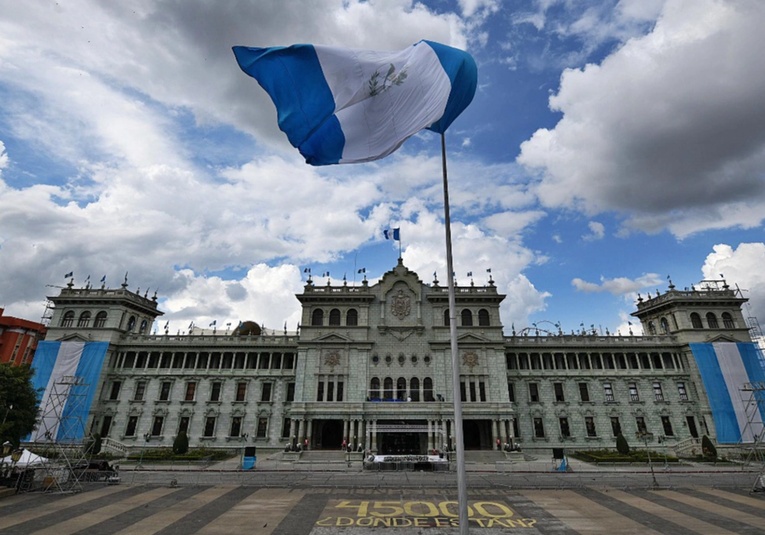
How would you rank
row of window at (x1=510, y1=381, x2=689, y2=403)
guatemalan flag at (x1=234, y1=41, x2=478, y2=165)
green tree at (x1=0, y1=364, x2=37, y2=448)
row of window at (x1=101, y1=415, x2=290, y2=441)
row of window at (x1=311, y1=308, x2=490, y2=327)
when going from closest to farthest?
guatemalan flag at (x1=234, y1=41, x2=478, y2=165) < green tree at (x1=0, y1=364, x2=37, y2=448) < row of window at (x1=101, y1=415, x2=290, y2=441) < row of window at (x1=510, y1=381, x2=689, y2=403) < row of window at (x1=311, y1=308, x2=490, y2=327)

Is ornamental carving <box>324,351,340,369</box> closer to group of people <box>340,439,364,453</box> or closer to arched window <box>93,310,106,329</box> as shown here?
group of people <box>340,439,364,453</box>

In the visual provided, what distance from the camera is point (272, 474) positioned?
33969mm

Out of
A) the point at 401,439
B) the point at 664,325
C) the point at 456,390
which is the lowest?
the point at 401,439

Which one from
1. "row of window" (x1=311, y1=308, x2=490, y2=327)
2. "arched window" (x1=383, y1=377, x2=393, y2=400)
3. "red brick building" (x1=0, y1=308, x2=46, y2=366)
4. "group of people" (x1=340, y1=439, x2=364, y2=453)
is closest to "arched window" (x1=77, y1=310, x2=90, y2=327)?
"red brick building" (x1=0, y1=308, x2=46, y2=366)

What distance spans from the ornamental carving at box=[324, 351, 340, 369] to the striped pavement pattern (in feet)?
78.8

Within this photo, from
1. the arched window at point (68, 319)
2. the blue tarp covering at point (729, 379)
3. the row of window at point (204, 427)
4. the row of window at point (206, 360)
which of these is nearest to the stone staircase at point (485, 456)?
the row of window at point (204, 427)

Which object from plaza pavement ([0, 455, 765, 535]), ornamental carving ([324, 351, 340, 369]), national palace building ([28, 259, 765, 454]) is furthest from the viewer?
ornamental carving ([324, 351, 340, 369])

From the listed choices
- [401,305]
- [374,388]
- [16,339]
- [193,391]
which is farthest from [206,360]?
[16,339]

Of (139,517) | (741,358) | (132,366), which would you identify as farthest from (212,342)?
(741,358)

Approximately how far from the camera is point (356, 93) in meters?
12.8

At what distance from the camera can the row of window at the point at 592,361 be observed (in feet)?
179

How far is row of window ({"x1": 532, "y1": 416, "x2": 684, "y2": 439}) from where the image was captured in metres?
50.8

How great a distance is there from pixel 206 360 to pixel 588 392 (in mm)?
50368

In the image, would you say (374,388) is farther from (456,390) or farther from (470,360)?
(456,390)
